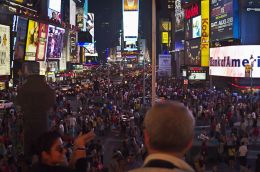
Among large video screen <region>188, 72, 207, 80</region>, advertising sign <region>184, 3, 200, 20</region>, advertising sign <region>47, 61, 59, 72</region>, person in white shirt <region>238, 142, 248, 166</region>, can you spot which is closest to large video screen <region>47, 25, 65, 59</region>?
advertising sign <region>47, 61, 59, 72</region>

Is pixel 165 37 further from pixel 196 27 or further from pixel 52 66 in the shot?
pixel 52 66

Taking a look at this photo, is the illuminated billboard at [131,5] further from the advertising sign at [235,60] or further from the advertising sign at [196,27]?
the advertising sign at [235,60]

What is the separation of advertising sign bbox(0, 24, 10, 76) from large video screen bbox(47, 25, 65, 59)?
1466cm

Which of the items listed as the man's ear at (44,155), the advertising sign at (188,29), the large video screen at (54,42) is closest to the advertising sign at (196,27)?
the advertising sign at (188,29)

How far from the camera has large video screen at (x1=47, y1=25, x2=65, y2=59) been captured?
237ft

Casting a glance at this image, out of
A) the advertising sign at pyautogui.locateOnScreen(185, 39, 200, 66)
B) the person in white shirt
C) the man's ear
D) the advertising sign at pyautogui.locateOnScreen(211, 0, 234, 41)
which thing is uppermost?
the advertising sign at pyautogui.locateOnScreen(211, 0, 234, 41)

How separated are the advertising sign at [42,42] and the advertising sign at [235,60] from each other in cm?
2459

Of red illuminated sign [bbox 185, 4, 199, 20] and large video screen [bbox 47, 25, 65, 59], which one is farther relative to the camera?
red illuminated sign [bbox 185, 4, 199, 20]

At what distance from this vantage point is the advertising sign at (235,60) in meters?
57.0

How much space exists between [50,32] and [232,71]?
27.8 m

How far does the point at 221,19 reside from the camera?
67.9m

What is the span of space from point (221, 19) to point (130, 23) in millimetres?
40994

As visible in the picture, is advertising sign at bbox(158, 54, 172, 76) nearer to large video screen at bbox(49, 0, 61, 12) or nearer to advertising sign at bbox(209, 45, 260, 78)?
advertising sign at bbox(209, 45, 260, 78)

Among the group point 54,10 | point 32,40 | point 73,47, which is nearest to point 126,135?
point 32,40
